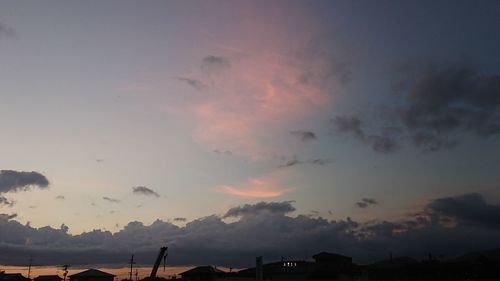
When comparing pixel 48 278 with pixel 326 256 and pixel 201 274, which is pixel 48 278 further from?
pixel 326 256

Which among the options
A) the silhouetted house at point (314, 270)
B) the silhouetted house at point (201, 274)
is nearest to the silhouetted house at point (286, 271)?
the silhouetted house at point (314, 270)

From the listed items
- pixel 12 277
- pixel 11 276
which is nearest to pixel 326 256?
pixel 12 277

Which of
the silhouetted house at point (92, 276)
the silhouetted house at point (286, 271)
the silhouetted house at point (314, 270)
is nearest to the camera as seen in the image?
the silhouetted house at point (314, 270)

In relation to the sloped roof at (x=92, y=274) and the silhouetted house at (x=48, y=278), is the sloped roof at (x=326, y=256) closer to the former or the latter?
the sloped roof at (x=92, y=274)

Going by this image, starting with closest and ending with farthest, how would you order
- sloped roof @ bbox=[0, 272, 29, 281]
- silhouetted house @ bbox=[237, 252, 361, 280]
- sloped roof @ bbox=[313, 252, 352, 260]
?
silhouetted house @ bbox=[237, 252, 361, 280] < sloped roof @ bbox=[313, 252, 352, 260] < sloped roof @ bbox=[0, 272, 29, 281]

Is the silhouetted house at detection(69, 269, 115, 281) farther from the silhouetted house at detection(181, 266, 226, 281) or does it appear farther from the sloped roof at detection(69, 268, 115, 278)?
the silhouetted house at detection(181, 266, 226, 281)

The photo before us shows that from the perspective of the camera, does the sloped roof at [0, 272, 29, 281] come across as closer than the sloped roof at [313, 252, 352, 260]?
No

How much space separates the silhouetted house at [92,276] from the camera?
484 ft

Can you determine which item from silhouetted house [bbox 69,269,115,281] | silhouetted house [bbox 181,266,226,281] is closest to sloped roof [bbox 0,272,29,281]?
silhouetted house [bbox 69,269,115,281]

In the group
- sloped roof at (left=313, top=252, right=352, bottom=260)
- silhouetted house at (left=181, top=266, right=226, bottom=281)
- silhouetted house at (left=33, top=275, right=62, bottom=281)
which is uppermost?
sloped roof at (left=313, top=252, right=352, bottom=260)

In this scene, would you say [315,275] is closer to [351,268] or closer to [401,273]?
[351,268]

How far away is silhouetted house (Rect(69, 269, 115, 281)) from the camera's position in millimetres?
147375

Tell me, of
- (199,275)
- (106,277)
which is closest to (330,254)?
(199,275)

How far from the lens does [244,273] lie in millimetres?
120312
